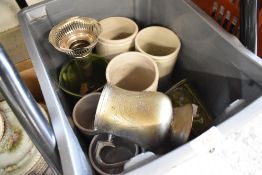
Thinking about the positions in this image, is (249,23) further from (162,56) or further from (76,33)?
(76,33)

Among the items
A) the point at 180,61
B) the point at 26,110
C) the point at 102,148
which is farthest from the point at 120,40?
the point at 26,110

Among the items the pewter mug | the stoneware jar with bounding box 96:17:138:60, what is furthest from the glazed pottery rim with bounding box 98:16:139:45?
the pewter mug

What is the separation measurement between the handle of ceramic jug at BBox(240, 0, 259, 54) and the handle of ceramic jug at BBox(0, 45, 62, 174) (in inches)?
18.8

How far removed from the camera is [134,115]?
634 mm

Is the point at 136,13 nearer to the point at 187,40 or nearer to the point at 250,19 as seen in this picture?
the point at 187,40

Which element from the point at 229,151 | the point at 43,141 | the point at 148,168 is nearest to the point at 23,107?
the point at 43,141

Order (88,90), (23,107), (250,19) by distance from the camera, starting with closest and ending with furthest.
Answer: (23,107), (250,19), (88,90)

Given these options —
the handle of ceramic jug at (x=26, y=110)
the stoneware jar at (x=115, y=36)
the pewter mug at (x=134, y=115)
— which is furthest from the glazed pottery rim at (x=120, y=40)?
the handle of ceramic jug at (x=26, y=110)

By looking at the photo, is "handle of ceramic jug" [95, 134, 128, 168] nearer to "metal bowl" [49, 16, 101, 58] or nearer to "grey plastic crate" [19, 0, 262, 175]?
"grey plastic crate" [19, 0, 262, 175]

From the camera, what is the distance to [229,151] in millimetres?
522

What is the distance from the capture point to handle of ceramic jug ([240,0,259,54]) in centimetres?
60

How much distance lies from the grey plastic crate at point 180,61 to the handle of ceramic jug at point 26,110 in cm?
3

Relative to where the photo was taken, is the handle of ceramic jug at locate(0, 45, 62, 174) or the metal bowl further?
the metal bowl

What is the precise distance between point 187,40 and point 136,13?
215 mm
